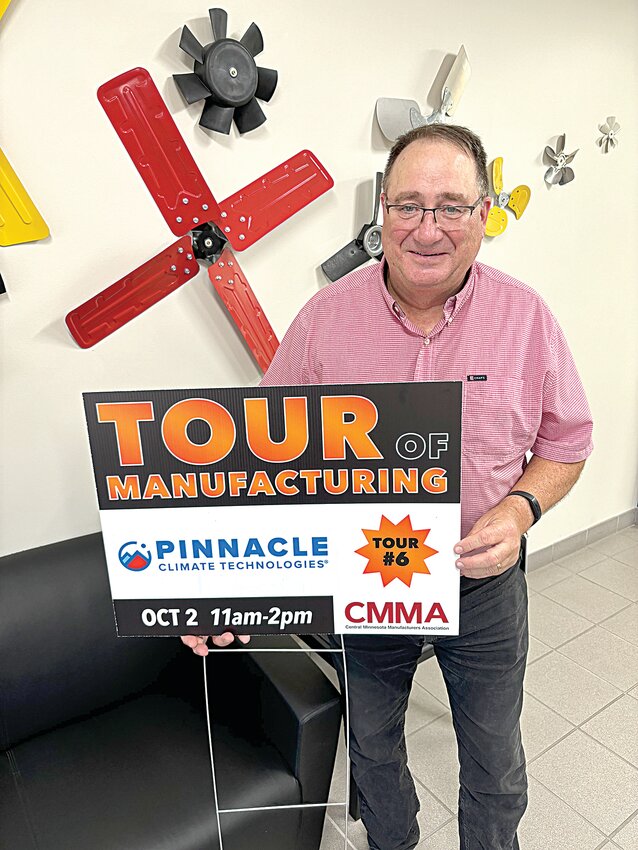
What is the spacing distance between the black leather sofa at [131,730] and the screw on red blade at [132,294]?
0.61 m

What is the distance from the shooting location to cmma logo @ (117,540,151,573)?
120 cm

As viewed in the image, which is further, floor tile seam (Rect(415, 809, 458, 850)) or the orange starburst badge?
floor tile seam (Rect(415, 809, 458, 850))

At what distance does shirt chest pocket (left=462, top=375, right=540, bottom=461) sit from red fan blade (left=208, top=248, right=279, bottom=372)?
0.81 m

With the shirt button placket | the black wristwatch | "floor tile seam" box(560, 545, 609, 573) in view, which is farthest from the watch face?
"floor tile seam" box(560, 545, 609, 573)

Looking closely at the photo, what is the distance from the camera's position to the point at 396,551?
120 centimetres

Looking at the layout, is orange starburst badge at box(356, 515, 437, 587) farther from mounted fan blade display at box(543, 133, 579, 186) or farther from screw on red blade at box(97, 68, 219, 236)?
mounted fan blade display at box(543, 133, 579, 186)

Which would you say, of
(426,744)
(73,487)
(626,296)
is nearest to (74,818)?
(73,487)

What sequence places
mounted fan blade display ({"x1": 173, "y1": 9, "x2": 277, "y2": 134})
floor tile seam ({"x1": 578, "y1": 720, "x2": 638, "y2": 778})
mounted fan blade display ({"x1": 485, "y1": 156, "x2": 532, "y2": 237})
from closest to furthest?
mounted fan blade display ({"x1": 173, "y1": 9, "x2": 277, "y2": 134}) → floor tile seam ({"x1": 578, "y1": 720, "x2": 638, "y2": 778}) → mounted fan blade display ({"x1": 485, "y1": 156, "x2": 532, "y2": 237})

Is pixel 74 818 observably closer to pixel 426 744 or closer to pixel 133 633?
pixel 133 633

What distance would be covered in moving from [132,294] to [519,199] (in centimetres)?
172

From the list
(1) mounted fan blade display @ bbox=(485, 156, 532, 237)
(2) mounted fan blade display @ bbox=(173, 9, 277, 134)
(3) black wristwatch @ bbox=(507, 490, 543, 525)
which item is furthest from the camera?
(1) mounted fan blade display @ bbox=(485, 156, 532, 237)

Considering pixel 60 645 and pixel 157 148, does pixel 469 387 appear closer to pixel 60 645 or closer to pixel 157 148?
pixel 157 148

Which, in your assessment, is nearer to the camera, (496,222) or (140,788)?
(140,788)

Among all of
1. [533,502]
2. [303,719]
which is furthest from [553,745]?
[533,502]
